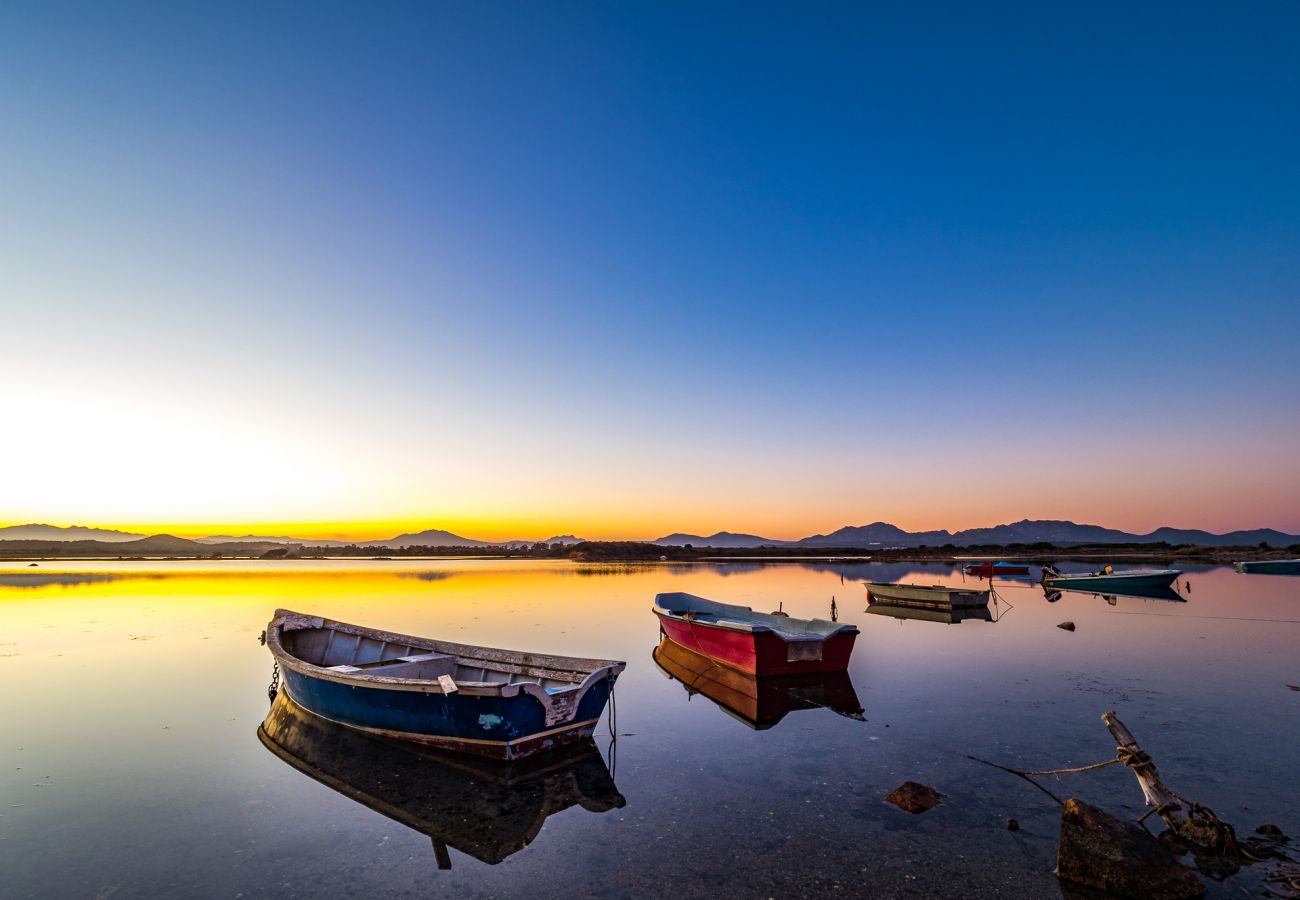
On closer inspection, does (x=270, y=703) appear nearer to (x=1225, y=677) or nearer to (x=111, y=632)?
(x=111, y=632)

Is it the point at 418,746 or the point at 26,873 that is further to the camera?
the point at 418,746

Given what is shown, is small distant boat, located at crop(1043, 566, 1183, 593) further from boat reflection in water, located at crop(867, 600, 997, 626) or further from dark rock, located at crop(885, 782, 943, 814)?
dark rock, located at crop(885, 782, 943, 814)

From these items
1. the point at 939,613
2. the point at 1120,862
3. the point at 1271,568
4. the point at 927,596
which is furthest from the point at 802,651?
the point at 1271,568

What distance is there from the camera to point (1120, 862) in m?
6.89

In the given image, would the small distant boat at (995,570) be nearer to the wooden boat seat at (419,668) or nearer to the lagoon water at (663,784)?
the lagoon water at (663,784)

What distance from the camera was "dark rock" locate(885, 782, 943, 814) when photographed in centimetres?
920

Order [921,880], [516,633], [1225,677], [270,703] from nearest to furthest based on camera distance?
1. [921,880]
2. [270,703]
3. [1225,677]
4. [516,633]

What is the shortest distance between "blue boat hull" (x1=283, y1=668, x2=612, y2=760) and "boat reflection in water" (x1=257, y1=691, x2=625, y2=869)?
0.27 metres

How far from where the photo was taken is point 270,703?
16.4m

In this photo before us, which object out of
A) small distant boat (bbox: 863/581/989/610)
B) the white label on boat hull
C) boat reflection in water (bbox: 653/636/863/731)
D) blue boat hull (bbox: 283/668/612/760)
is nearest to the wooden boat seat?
blue boat hull (bbox: 283/668/612/760)

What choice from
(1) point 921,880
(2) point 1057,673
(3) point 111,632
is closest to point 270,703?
(1) point 921,880

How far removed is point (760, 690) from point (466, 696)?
9101 mm

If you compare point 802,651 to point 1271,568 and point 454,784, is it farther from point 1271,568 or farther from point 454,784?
point 1271,568

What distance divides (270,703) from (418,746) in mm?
6792
